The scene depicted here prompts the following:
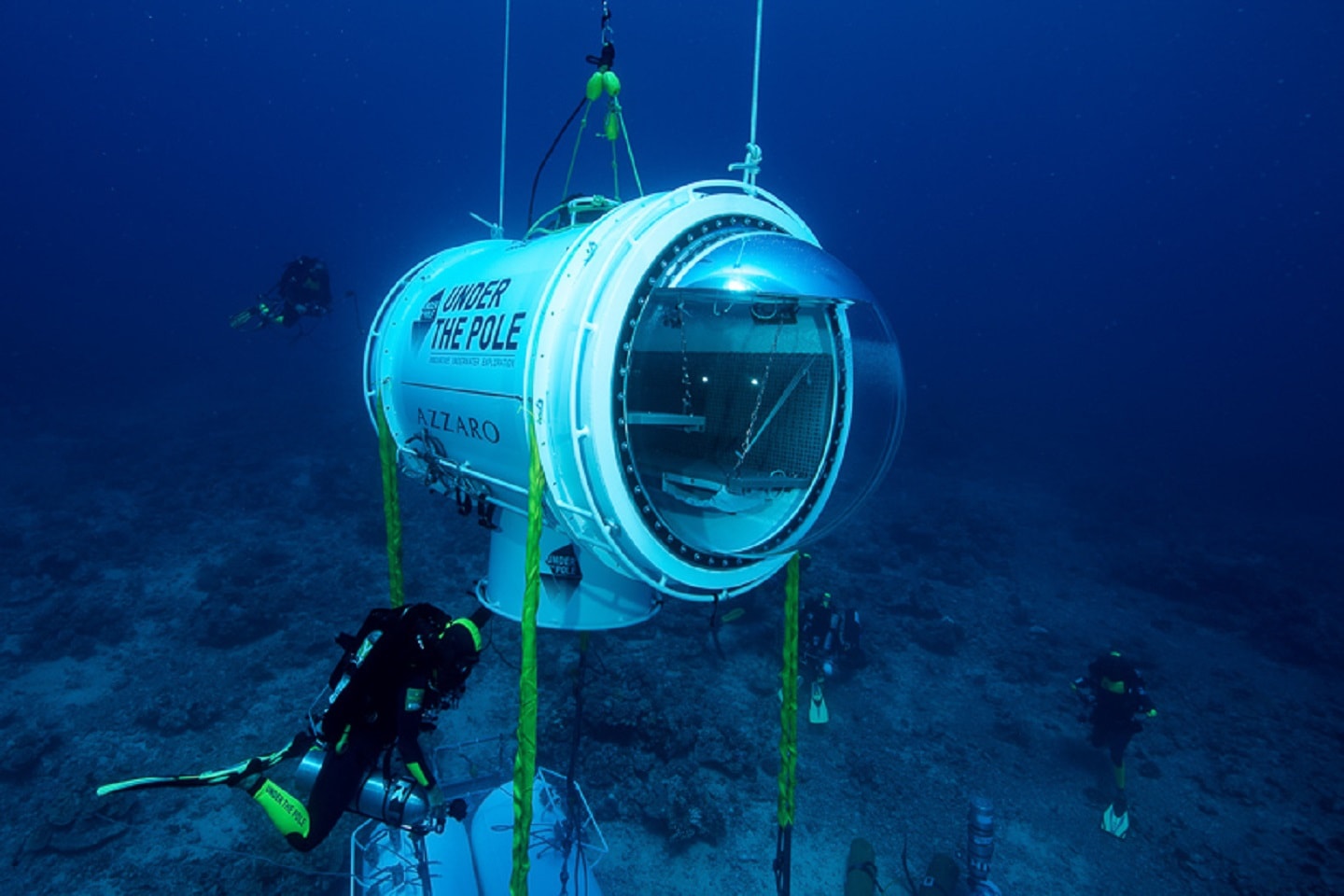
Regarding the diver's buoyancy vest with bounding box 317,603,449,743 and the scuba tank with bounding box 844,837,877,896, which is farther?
the scuba tank with bounding box 844,837,877,896

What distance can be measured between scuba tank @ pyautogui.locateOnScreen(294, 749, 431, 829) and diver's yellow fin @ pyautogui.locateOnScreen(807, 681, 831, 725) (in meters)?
6.48

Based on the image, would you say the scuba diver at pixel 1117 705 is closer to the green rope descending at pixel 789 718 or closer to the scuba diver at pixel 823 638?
the scuba diver at pixel 823 638

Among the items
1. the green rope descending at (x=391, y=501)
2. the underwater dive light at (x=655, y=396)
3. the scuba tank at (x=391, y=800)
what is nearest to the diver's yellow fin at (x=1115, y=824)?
the underwater dive light at (x=655, y=396)

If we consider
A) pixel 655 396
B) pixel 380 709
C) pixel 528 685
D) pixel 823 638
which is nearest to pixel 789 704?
pixel 528 685

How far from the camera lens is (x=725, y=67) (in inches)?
4377

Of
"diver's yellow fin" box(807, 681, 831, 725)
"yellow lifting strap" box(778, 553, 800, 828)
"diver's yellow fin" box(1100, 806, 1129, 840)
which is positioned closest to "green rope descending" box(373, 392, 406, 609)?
"yellow lifting strap" box(778, 553, 800, 828)

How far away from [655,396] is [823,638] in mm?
6879

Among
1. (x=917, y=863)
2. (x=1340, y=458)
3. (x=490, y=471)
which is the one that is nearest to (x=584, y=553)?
(x=490, y=471)

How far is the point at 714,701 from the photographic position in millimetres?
8930

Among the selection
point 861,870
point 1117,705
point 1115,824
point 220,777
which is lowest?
point 1115,824

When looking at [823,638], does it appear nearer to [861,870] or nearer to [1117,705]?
[861,870]

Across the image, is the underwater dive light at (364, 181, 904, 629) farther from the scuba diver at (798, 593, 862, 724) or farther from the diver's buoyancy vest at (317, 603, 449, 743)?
the scuba diver at (798, 593, 862, 724)

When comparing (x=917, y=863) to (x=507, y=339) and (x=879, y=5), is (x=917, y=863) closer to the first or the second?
(x=507, y=339)

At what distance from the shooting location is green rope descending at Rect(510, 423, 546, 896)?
8.25 ft
